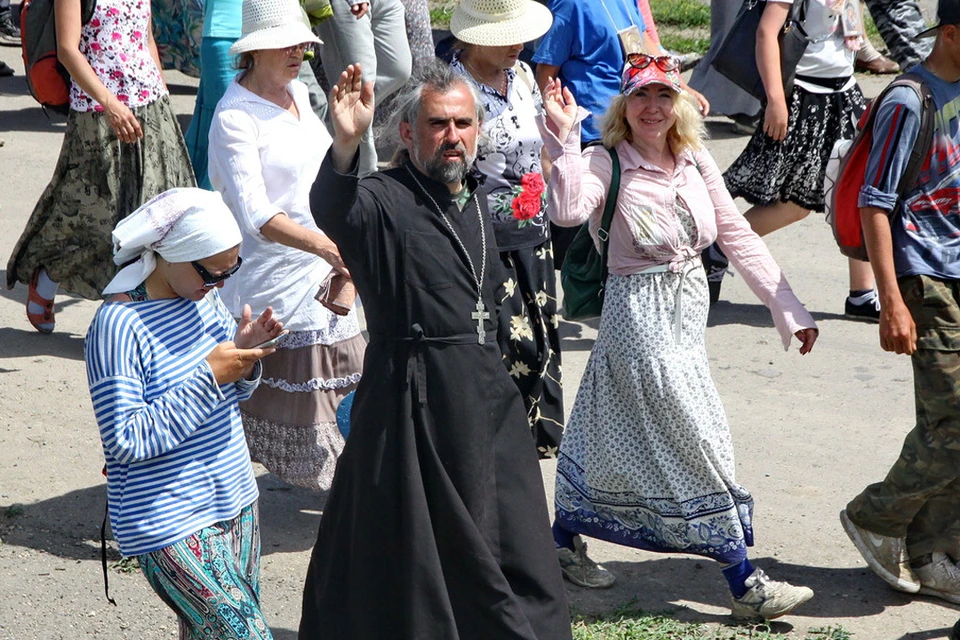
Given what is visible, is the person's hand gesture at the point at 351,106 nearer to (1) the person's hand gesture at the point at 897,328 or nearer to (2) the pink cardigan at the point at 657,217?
(2) the pink cardigan at the point at 657,217

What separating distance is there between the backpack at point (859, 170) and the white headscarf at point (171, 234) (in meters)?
2.14

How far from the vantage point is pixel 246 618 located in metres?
3.54

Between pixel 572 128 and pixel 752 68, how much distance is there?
3088 millimetres

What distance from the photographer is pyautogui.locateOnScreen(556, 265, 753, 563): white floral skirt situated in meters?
4.55

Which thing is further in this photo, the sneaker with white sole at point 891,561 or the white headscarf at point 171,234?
the sneaker with white sole at point 891,561

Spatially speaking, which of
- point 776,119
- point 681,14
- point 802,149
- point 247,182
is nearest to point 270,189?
point 247,182

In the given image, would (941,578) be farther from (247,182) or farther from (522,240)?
(247,182)

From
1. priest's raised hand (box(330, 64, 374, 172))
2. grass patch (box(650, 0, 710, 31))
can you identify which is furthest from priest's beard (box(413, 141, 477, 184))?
grass patch (box(650, 0, 710, 31))

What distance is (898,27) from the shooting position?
749 cm

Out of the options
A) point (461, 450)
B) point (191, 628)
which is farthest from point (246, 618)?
point (461, 450)

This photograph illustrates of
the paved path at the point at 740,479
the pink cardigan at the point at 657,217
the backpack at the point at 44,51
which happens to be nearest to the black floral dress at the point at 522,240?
the pink cardigan at the point at 657,217

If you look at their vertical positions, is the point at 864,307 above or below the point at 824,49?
below

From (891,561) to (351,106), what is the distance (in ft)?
8.22

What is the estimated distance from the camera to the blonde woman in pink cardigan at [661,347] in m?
4.55
